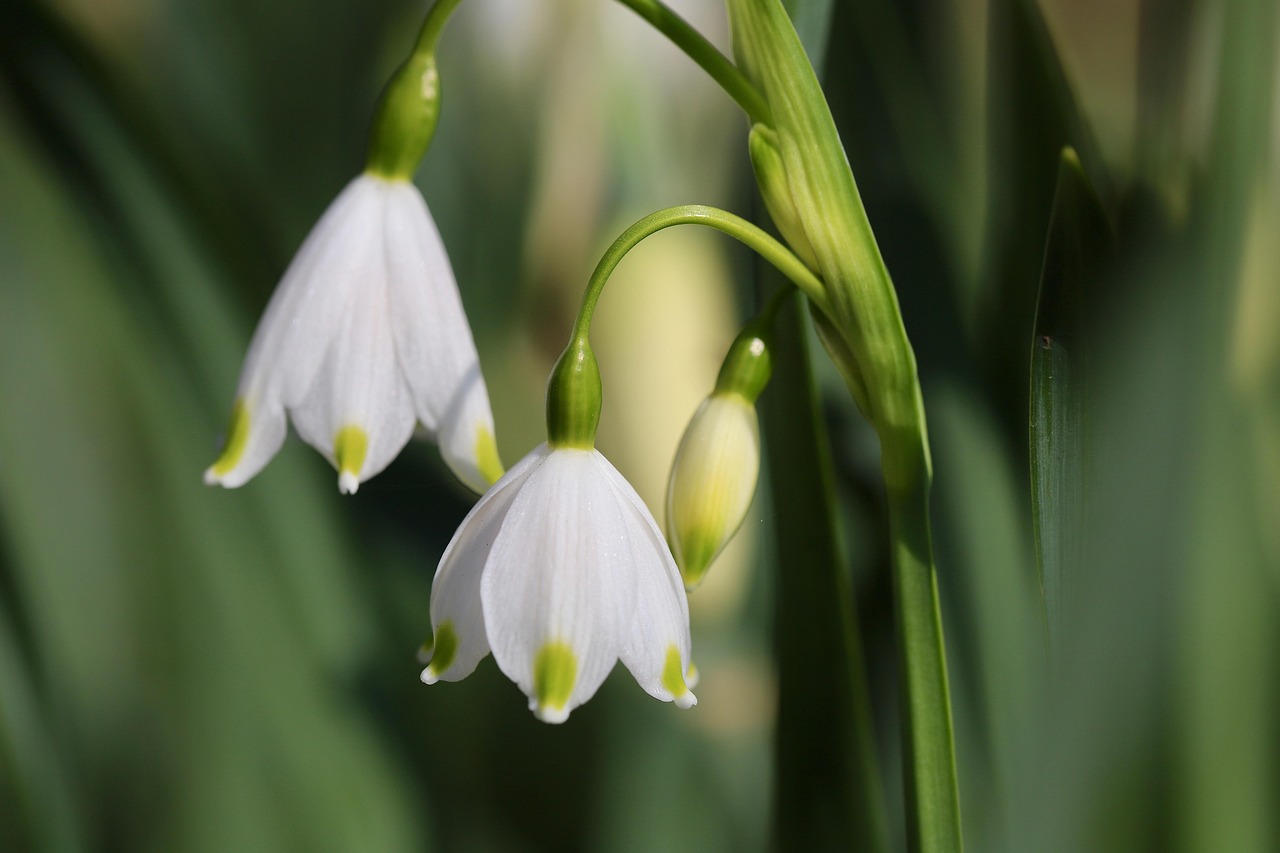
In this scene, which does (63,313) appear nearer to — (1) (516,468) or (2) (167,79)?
(2) (167,79)

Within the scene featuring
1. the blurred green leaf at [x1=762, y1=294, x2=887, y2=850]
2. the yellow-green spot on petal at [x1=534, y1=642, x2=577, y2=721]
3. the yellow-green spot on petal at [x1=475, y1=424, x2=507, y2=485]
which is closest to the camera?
the yellow-green spot on petal at [x1=534, y1=642, x2=577, y2=721]

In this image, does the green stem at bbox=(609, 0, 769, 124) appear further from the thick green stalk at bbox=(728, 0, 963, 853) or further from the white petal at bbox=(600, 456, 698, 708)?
the white petal at bbox=(600, 456, 698, 708)

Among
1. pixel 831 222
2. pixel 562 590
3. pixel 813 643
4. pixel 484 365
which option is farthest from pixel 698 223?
pixel 484 365

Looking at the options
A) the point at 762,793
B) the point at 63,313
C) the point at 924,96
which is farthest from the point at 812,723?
the point at 63,313

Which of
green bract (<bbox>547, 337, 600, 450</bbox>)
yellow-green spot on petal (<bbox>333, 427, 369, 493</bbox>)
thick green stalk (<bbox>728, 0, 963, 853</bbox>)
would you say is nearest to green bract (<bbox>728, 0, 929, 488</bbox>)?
thick green stalk (<bbox>728, 0, 963, 853</bbox>)

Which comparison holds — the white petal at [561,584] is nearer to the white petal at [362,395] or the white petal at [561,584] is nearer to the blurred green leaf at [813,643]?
the white petal at [362,395]

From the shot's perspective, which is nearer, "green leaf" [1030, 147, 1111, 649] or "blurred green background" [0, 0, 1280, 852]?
"green leaf" [1030, 147, 1111, 649]

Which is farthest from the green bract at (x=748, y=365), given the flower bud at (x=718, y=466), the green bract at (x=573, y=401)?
the green bract at (x=573, y=401)
